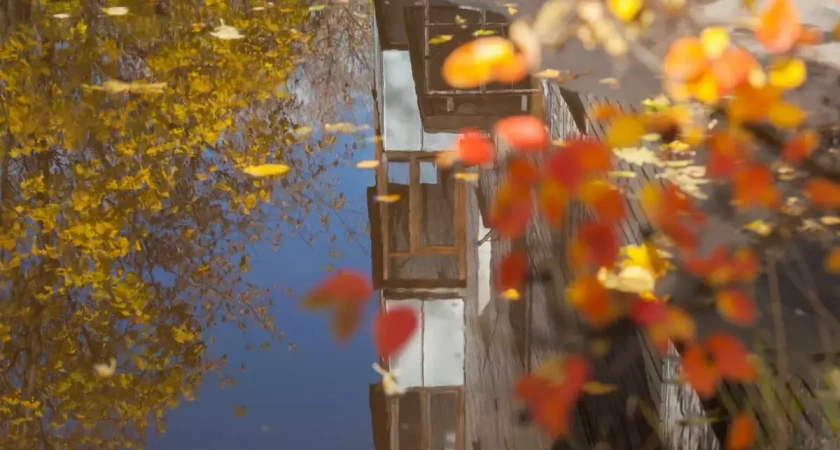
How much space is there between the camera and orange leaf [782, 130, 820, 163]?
3.46m

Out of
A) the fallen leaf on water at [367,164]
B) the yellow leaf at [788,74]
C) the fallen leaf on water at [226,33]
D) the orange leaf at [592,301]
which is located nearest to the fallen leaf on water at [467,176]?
the fallen leaf on water at [367,164]

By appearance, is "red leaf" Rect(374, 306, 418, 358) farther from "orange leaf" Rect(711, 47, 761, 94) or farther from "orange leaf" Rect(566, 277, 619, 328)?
"orange leaf" Rect(711, 47, 761, 94)

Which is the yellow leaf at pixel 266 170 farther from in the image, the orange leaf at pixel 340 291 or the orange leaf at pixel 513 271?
the orange leaf at pixel 513 271

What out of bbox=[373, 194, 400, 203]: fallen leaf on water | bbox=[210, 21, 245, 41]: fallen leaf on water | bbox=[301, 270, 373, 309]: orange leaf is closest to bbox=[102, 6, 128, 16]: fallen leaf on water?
bbox=[210, 21, 245, 41]: fallen leaf on water

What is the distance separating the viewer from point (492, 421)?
8.54 feet

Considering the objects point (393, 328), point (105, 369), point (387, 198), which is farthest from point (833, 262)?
point (105, 369)

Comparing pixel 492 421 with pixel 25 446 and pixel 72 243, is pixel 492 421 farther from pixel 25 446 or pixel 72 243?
pixel 72 243

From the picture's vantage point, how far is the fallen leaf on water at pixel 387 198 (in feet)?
12.7

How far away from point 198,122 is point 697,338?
108 inches

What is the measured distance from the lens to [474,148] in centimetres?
400

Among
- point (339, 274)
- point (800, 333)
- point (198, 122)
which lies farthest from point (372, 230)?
point (800, 333)

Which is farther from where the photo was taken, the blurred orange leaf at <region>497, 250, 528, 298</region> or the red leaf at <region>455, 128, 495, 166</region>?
the red leaf at <region>455, 128, 495, 166</region>

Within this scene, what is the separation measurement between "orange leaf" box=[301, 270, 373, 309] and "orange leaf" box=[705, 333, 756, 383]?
1.36 m

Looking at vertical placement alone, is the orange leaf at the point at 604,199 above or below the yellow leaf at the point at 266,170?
below
